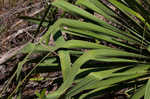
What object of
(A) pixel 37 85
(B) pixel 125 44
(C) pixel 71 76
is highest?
(B) pixel 125 44

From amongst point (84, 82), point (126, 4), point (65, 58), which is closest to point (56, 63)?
point (65, 58)

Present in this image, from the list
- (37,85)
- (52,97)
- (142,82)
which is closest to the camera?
(52,97)

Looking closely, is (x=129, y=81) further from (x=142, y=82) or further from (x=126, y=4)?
(x=126, y=4)

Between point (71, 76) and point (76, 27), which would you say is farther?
point (76, 27)

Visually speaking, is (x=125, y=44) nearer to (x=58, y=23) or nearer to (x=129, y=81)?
(x=129, y=81)

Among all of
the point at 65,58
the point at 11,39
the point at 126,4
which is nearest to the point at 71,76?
the point at 65,58

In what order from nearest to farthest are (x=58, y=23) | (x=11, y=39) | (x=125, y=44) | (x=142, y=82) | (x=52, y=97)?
1. (x=52, y=97)
2. (x=58, y=23)
3. (x=142, y=82)
4. (x=125, y=44)
5. (x=11, y=39)

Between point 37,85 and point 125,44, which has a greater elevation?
point 125,44
